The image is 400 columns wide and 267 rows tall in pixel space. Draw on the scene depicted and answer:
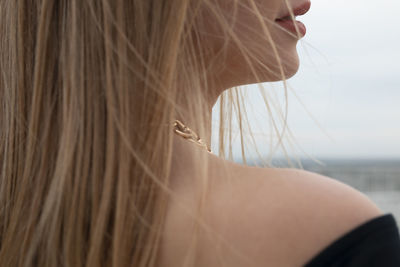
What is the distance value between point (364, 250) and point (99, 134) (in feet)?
1.62

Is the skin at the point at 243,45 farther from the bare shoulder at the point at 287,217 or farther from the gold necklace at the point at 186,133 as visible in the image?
the bare shoulder at the point at 287,217

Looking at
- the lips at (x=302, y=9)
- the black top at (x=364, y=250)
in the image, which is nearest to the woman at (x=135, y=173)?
the black top at (x=364, y=250)

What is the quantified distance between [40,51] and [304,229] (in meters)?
0.59

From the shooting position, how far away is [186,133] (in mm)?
937

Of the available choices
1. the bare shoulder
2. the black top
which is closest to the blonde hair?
the bare shoulder

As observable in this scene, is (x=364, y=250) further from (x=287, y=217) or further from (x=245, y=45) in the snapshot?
(x=245, y=45)

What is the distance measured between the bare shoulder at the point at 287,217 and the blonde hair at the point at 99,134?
0.13 meters

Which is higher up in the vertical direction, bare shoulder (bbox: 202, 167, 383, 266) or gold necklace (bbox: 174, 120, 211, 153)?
gold necklace (bbox: 174, 120, 211, 153)

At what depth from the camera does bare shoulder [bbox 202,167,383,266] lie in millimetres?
714

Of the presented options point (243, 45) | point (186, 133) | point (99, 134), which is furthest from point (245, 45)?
point (99, 134)

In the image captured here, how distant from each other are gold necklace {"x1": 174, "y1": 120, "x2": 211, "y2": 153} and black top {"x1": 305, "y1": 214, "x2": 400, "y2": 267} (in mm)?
356

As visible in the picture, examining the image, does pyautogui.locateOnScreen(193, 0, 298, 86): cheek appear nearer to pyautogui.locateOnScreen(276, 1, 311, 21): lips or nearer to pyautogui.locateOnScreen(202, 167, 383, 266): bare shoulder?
pyautogui.locateOnScreen(276, 1, 311, 21): lips

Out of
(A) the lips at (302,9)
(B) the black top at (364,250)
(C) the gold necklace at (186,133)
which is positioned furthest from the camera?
(A) the lips at (302,9)

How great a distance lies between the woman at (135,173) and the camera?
724mm
